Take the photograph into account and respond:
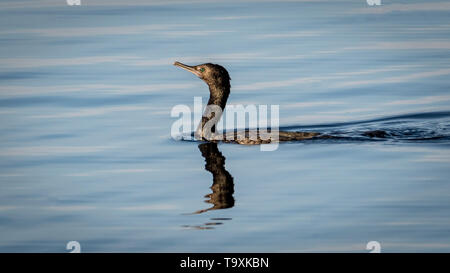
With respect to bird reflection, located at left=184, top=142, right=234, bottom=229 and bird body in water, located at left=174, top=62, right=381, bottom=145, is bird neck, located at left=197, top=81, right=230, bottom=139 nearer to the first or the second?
bird body in water, located at left=174, top=62, right=381, bottom=145

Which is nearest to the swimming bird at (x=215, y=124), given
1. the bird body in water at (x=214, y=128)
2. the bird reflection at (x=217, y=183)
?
the bird body in water at (x=214, y=128)

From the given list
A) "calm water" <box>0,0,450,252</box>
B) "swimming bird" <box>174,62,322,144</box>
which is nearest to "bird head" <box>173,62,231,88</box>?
"swimming bird" <box>174,62,322,144</box>

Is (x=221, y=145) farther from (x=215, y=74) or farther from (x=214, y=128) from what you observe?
(x=215, y=74)

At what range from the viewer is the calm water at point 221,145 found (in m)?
8.80

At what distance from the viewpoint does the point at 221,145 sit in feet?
42.0

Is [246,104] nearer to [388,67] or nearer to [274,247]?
[388,67]

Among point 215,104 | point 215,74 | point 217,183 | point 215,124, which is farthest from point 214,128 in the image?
point 217,183

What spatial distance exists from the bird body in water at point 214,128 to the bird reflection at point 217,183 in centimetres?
46

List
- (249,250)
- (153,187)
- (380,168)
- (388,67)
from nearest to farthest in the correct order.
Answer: (249,250) < (153,187) < (380,168) < (388,67)

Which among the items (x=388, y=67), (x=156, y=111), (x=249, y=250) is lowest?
(x=249, y=250)

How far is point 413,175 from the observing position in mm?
10492

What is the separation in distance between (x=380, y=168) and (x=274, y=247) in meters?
3.15

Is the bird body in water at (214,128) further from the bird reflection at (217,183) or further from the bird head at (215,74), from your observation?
the bird reflection at (217,183)

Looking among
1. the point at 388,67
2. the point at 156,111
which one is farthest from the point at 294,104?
the point at 388,67
